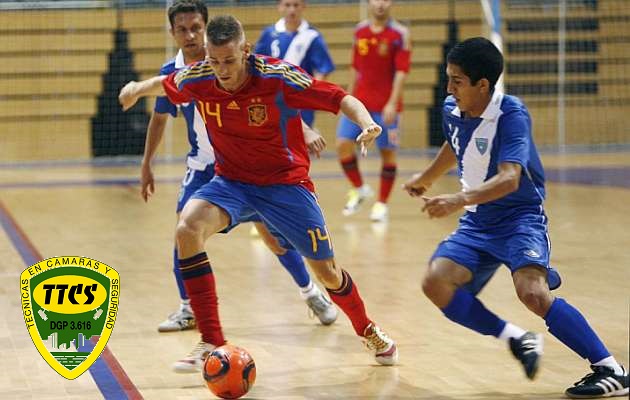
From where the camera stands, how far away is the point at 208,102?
4.96 meters

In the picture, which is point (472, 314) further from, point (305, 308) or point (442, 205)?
point (305, 308)

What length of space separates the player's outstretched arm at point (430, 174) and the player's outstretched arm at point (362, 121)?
0.27 meters

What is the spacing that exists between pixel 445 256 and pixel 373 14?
20.1 ft

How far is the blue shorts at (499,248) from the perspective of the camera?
4.48 m

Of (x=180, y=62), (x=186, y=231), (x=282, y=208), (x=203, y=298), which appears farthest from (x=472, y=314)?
(x=180, y=62)

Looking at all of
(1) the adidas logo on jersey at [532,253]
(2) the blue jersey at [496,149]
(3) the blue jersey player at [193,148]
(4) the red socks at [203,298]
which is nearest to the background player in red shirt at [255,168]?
(4) the red socks at [203,298]

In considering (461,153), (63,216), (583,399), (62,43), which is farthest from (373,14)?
(62,43)

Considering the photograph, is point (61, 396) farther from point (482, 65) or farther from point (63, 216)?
point (63, 216)

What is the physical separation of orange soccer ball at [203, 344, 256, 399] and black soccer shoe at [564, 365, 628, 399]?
126cm

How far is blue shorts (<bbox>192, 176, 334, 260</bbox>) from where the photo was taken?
194 inches

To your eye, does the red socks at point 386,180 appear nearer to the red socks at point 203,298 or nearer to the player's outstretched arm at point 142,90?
the player's outstretched arm at point 142,90

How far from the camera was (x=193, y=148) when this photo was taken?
588 centimetres

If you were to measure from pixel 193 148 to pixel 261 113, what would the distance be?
1.05 meters

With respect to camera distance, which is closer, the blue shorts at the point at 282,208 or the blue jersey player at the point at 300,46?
the blue shorts at the point at 282,208
